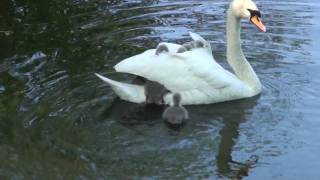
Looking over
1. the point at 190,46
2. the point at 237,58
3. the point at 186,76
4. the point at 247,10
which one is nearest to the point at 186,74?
the point at 186,76

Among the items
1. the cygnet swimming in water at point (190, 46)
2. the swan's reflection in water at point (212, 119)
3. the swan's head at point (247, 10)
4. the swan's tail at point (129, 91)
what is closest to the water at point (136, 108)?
the swan's reflection in water at point (212, 119)

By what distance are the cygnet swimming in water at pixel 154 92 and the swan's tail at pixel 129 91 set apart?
0.20ft

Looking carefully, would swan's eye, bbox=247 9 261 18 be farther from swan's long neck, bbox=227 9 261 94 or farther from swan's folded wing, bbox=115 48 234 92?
swan's folded wing, bbox=115 48 234 92

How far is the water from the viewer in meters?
7.01

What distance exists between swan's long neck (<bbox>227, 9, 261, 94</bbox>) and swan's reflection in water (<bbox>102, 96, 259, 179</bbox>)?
9.5 inches

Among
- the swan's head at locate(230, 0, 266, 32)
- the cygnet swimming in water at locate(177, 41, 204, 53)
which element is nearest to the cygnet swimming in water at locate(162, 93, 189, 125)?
the cygnet swimming in water at locate(177, 41, 204, 53)

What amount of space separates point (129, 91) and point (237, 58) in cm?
144

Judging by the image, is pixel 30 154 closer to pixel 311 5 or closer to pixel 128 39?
pixel 128 39

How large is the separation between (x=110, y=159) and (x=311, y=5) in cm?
644

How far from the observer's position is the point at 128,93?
8.38 m

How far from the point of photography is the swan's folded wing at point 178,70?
27.2ft

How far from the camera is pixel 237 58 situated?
901cm

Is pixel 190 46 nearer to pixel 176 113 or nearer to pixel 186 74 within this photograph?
pixel 186 74

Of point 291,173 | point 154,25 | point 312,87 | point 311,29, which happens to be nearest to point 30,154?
point 291,173
